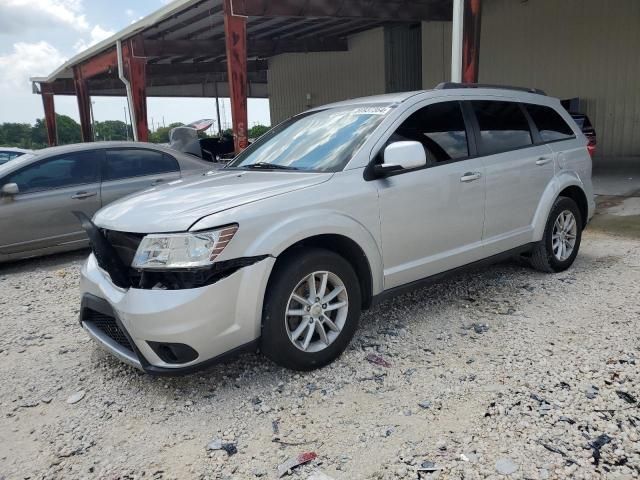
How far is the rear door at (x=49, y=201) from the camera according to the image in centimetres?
595

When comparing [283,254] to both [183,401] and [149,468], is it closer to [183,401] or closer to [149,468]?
[183,401]

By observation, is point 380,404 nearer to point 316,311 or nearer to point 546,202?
point 316,311

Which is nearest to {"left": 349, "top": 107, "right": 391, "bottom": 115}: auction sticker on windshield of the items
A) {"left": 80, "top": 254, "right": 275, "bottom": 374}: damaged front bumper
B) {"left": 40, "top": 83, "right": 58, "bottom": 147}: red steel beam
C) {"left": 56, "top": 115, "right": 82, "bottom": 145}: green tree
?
{"left": 80, "top": 254, "right": 275, "bottom": 374}: damaged front bumper

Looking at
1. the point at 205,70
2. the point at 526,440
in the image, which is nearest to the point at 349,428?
the point at 526,440

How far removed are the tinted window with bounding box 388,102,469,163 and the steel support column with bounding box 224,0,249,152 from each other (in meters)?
5.80

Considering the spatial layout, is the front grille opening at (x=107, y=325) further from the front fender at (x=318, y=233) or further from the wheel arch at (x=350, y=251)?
the wheel arch at (x=350, y=251)

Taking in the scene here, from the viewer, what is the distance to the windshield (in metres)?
3.51

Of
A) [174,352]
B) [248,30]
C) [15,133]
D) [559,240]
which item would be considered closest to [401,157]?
[174,352]

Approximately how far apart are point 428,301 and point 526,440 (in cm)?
195

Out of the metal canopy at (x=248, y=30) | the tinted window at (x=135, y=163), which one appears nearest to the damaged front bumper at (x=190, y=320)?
the tinted window at (x=135, y=163)

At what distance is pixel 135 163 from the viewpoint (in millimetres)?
6762

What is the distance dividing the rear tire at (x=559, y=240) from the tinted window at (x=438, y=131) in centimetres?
133

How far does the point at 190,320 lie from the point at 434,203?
1.90 meters

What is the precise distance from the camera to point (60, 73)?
66.0 ft
